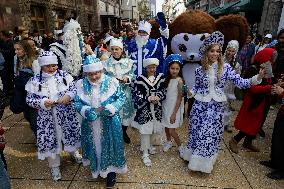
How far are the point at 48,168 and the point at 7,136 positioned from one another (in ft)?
5.21

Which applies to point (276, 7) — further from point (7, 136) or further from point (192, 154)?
point (7, 136)

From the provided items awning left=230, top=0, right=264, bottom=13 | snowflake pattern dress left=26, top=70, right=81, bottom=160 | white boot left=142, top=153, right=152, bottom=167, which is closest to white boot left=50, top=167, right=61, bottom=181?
snowflake pattern dress left=26, top=70, right=81, bottom=160

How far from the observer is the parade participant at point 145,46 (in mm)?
4348

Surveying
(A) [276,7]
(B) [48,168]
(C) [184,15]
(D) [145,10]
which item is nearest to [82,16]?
(A) [276,7]

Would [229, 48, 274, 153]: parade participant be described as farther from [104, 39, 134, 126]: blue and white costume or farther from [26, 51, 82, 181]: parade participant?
[26, 51, 82, 181]: parade participant

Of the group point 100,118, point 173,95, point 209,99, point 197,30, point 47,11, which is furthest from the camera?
point 47,11

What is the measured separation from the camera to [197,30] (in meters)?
4.50

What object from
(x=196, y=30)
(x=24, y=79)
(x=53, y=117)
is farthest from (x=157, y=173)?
(x=196, y=30)

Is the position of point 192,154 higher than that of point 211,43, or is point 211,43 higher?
point 211,43

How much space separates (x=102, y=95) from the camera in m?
2.83

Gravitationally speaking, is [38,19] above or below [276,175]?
above

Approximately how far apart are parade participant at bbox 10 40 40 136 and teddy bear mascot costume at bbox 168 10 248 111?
2560mm

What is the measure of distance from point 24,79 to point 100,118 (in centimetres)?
123

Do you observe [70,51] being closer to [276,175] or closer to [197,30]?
[197,30]
